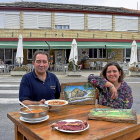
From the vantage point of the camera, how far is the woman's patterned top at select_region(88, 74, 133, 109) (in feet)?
9.64

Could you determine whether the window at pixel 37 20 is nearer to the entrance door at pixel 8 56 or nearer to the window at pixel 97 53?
the entrance door at pixel 8 56

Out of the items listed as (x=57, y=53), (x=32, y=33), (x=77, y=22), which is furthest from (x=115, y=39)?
(x=32, y=33)

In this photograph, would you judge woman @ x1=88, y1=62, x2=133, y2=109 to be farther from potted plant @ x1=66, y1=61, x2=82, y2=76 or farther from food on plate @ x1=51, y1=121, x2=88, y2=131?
potted plant @ x1=66, y1=61, x2=82, y2=76

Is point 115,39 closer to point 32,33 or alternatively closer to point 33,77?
point 32,33

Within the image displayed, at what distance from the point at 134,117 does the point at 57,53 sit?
65.4 feet

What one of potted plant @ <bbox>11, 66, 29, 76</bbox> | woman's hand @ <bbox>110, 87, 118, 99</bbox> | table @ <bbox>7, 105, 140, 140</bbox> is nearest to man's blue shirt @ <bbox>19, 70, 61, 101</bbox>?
table @ <bbox>7, 105, 140, 140</bbox>

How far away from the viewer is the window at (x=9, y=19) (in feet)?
65.9

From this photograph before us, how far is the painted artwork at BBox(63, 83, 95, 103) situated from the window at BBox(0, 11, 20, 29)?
1894cm

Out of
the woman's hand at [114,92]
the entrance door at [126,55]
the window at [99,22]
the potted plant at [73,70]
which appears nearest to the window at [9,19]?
the window at [99,22]

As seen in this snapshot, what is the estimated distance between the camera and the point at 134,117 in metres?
2.15

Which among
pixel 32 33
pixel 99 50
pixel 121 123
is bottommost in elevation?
pixel 121 123

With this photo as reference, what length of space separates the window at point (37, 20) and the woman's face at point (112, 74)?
60.9 feet

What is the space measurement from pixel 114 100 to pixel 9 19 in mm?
19507

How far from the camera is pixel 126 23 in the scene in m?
22.9
